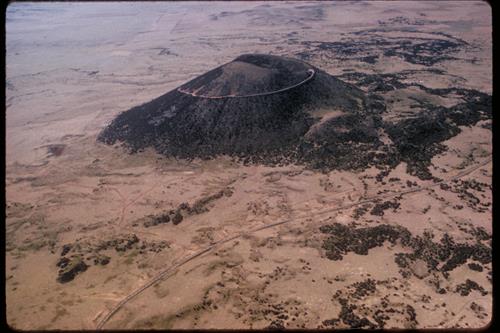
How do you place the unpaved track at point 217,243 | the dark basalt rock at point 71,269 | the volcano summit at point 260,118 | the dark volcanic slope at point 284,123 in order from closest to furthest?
the unpaved track at point 217,243
the dark basalt rock at point 71,269
the dark volcanic slope at point 284,123
the volcano summit at point 260,118

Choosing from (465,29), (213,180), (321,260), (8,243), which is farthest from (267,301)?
(465,29)

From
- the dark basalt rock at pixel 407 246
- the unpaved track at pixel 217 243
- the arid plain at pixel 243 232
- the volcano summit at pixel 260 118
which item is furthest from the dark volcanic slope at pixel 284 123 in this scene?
the dark basalt rock at pixel 407 246

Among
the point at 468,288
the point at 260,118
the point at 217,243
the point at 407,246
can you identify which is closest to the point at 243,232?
the point at 217,243

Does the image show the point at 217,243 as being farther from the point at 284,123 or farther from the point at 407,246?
the point at 284,123

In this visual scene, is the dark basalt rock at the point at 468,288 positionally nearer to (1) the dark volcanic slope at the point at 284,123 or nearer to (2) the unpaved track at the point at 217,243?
(2) the unpaved track at the point at 217,243

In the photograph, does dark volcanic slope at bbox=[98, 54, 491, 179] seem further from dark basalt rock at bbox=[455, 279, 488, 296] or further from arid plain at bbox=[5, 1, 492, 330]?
dark basalt rock at bbox=[455, 279, 488, 296]

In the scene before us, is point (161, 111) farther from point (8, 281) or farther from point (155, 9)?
point (155, 9)
